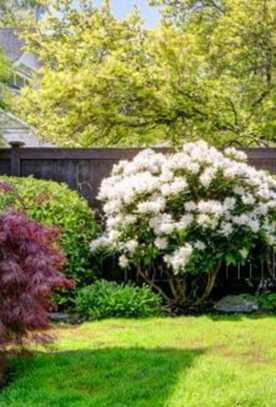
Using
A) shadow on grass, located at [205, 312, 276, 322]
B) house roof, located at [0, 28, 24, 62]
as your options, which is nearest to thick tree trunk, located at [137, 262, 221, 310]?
shadow on grass, located at [205, 312, 276, 322]

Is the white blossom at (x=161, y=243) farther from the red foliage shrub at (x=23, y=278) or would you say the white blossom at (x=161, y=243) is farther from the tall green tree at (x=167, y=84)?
the tall green tree at (x=167, y=84)

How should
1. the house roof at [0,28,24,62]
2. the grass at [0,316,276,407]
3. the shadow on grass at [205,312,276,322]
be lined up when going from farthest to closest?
the house roof at [0,28,24,62] → the shadow on grass at [205,312,276,322] → the grass at [0,316,276,407]

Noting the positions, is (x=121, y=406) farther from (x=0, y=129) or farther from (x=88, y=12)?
(x=88, y=12)

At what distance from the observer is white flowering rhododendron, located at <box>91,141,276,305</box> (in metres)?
5.62

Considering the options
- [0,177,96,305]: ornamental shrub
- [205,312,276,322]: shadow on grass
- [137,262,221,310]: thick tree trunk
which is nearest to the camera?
[205,312,276,322]: shadow on grass

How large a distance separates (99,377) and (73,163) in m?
3.27

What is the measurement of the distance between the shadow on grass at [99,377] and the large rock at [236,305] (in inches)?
64.0

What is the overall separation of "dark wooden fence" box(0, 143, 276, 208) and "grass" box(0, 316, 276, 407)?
189 centimetres

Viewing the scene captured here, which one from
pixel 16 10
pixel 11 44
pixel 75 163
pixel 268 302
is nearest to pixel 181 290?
pixel 268 302

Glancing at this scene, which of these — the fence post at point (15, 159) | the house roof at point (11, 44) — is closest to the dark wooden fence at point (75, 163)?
the fence post at point (15, 159)

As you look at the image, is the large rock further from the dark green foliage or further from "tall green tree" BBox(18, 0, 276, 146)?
A: "tall green tree" BBox(18, 0, 276, 146)

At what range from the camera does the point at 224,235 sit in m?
5.62

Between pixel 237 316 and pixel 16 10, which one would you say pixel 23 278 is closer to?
pixel 237 316

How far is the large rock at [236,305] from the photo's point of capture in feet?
19.5
